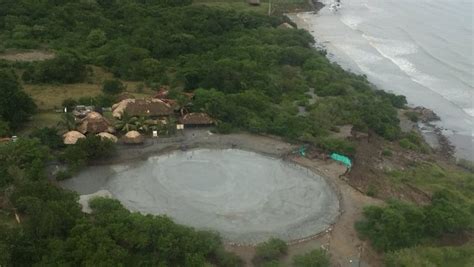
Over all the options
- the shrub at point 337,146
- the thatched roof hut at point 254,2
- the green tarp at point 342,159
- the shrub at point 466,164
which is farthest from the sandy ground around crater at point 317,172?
the thatched roof hut at point 254,2

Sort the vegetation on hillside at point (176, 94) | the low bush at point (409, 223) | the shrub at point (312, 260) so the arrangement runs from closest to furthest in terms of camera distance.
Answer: the vegetation on hillside at point (176, 94) < the shrub at point (312, 260) < the low bush at point (409, 223)

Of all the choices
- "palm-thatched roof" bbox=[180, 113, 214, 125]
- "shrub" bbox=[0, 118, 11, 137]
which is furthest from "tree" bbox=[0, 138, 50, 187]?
"palm-thatched roof" bbox=[180, 113, 214, 125]

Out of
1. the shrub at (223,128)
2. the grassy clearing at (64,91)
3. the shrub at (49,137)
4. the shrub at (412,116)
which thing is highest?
the shrub at (49,137)

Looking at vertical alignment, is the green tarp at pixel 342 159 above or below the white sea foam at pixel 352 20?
above

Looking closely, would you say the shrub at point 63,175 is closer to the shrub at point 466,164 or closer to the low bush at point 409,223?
the low bush at point 409,223

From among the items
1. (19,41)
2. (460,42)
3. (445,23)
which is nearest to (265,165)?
(19,41)

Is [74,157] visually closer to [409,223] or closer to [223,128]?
[223,128]

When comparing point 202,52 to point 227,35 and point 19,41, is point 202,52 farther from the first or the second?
point 19,41

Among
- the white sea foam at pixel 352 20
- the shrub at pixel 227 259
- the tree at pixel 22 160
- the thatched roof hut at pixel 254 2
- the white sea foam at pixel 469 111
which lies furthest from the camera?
the white sea foam at pixel 352 20

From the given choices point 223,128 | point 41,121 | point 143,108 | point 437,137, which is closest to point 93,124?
point 143,108
